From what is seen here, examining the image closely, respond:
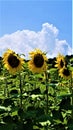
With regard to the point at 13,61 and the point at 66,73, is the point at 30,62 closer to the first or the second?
the point at 13,61

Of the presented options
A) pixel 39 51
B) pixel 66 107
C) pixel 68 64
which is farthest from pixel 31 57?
pixel 66 107

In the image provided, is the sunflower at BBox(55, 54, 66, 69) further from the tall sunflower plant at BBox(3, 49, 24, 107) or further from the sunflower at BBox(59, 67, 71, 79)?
the tall sunflower plant at BBox(3, 49, 24, 107)

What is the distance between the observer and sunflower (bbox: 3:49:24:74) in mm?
7199

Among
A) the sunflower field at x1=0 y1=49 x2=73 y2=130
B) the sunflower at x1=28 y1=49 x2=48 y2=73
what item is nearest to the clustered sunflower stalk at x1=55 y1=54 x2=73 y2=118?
the sunflower field at x1=0 y1=49 x2=73 y2=130

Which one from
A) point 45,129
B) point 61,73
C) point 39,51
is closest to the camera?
point 45,129

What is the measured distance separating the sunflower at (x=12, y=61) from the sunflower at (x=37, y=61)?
0.63 ft

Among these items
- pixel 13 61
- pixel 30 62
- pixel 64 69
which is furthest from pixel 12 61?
pixel 64 69

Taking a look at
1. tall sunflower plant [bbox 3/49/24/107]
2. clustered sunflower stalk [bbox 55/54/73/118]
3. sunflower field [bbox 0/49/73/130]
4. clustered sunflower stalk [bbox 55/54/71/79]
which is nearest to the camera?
sunflower field [bbox 0/49/73/130]

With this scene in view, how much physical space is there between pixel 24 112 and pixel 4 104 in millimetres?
350

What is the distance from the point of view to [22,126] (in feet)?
20.1

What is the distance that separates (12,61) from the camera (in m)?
7.40

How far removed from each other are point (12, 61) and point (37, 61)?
0.45 m

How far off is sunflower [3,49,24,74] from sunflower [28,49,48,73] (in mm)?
193

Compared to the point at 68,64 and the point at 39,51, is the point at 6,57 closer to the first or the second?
the point at 39,51
